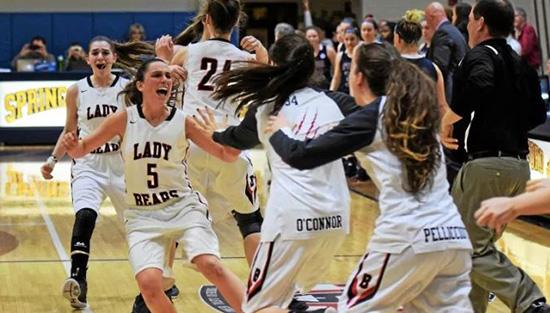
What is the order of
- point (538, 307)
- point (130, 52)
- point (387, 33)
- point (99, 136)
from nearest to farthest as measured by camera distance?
point (538, 307)
point (99, 136)
point (130, 52)
point (387, 33)

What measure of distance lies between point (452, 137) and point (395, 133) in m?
2.31

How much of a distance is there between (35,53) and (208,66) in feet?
43.2

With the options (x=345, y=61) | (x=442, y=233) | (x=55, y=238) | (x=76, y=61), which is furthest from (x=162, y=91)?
(x=76, y=61)

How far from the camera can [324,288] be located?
24.6 ft

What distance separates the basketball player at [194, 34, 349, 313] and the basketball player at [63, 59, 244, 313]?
0.93 m

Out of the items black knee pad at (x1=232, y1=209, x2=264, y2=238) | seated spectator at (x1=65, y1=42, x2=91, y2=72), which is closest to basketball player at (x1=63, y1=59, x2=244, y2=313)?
black knee pad at (x1=232, y1=209, x2=264, y2=238)

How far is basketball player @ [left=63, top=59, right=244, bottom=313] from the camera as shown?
18.8 feet

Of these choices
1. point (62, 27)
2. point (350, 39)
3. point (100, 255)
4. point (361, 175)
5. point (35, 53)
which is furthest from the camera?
point (62, 27)

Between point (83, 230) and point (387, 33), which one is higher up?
point (83, 230)

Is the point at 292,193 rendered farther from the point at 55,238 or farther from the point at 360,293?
the point at 55,238

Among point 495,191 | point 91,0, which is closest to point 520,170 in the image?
point 495,191

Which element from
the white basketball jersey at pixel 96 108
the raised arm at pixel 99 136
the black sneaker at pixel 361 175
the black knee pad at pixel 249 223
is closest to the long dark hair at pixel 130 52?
the white basketball jersey at pixel 96 108

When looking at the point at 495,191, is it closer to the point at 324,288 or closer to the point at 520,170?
the point at 520,170

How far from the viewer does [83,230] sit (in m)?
7.22
